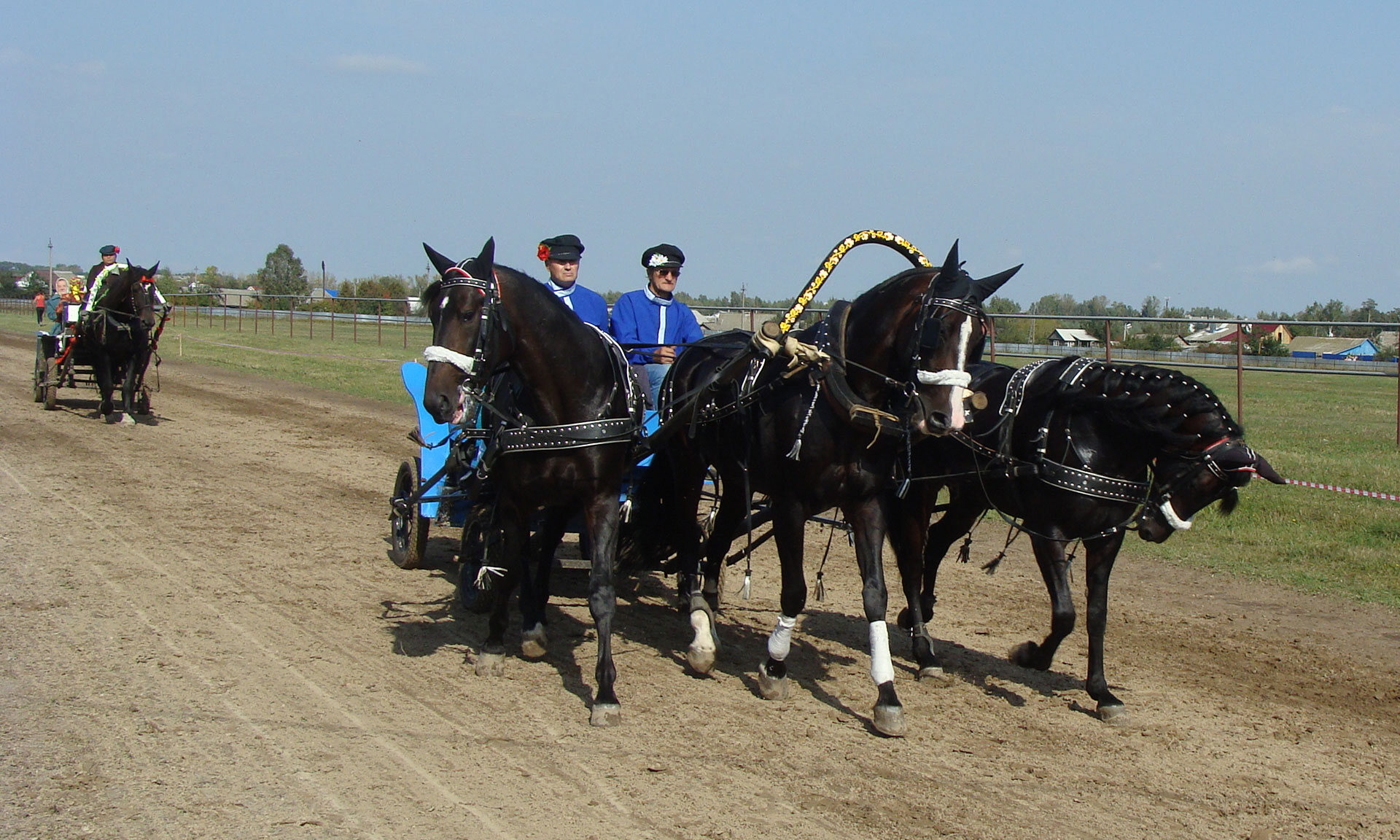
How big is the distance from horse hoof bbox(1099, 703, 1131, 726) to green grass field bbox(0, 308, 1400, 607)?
3691 mm

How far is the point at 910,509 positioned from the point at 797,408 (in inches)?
54.9

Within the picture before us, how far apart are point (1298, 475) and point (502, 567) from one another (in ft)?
32.8

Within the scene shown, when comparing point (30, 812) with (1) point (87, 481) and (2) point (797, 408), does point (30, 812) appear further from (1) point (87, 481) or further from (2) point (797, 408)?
(1) point (87, 481)

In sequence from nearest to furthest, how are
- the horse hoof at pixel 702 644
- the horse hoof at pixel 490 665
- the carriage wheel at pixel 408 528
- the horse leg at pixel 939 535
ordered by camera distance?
the horse hoof at pixel 490 665
the horse hoof at pixel 702 644
the horse leg at pixel 939 535
the carriage wheel at pixel 408 528

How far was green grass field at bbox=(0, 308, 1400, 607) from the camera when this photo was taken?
9.16m

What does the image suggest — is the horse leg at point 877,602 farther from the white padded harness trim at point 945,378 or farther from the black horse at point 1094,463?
the white padded harness trim at point 945,378

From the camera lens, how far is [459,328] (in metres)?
5.22

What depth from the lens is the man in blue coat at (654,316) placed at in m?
7.31

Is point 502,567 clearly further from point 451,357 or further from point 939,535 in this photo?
point 939,535

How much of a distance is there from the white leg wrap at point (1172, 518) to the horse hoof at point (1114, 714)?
37.4 inches

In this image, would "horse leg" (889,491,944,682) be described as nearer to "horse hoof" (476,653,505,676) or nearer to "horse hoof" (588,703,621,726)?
"horse hoof" (588,703,621,726)

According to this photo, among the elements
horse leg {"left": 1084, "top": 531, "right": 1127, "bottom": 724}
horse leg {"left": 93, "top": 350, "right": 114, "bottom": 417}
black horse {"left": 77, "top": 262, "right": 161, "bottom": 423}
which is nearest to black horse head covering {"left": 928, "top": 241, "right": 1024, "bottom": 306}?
horse leg {"left": 1084, "top": 531, "right": 1127, "bottom": 724}

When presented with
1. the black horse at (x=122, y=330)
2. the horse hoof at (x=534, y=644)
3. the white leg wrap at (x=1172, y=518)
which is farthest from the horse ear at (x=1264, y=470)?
the black horse at (x=122, y=330)

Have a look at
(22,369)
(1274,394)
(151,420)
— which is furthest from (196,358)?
(1274,394)
